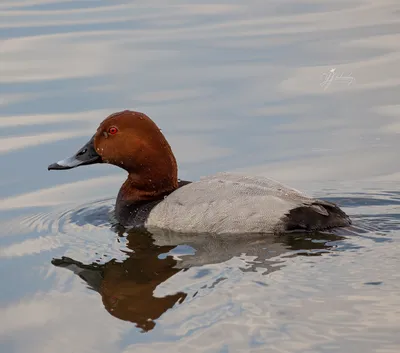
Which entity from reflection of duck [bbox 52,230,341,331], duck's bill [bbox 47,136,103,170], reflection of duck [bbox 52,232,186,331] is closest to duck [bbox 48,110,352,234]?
duck's bill [bbox 47,136,103,170]

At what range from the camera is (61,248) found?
6422 millimetres

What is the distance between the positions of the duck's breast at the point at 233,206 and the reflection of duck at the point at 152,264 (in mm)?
82

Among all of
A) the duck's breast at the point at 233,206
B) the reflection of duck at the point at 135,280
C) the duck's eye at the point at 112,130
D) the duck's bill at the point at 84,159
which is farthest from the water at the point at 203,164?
the duck's eye at the point at 112,130

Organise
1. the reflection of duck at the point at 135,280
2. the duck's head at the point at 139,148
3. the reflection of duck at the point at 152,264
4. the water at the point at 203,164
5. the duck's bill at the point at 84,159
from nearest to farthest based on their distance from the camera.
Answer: the water at the point at 203,164
the reflection of duck at the point at 135,280
the reflection of duck at the point at 152,264
the duck's head at the point at 139,148
the duck's bill at the point at 84,159

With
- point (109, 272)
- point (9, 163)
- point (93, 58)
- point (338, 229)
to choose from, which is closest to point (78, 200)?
point (9, 163)

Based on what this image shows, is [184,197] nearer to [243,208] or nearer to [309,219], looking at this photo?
[243,208]

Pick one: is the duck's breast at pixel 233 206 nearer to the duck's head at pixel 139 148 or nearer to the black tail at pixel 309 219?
the black tail at pixel 309 219

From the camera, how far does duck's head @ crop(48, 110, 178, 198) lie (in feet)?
22.9

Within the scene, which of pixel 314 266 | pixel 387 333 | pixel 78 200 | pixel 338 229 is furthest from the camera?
pixel 78 200

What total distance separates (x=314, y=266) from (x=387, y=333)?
110 cm

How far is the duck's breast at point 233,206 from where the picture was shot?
20.9ft

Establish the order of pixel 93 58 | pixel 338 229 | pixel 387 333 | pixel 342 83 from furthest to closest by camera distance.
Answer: pixel 93 58
pixel 342 83
pixel 338 229
pixel 387 333

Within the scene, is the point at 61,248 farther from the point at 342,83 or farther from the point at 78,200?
the point at 342,83

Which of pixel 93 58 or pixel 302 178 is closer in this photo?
pixel 302 178
